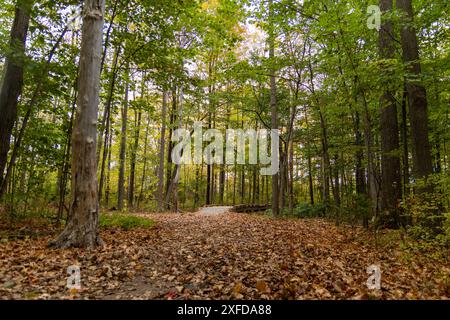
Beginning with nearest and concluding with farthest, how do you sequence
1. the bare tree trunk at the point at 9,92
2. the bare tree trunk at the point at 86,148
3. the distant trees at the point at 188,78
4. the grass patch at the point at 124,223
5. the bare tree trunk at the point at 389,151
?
1. the bare tree trunk at the point at 86,148
2. the distant trees at the point at 188,78
3. the bare tree trunk at the point at 9,92
4. the grass patch at the point at 124,223
5. the bare tree trunk at the point at 389,151

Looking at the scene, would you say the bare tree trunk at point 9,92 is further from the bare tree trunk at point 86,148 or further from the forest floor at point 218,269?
the bare tree trunk at point 86,148

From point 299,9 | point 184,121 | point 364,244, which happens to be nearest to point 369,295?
point 364,244

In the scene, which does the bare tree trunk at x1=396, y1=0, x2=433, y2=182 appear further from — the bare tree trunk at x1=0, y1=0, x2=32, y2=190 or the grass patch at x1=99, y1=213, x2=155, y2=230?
the bare tree trunk at x1=0, y1=0, x2=32, y2=190

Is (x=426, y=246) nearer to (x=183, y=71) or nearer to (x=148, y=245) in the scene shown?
(x=148, y=245)

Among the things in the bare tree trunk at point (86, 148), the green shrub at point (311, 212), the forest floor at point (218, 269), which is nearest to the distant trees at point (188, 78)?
the bare tree trunk at point (86, 148)

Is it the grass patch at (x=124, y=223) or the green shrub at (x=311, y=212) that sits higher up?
the grass patch at (x=124, y=223)

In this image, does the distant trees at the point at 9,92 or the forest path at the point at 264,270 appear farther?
the distant trees at the point at 9,92

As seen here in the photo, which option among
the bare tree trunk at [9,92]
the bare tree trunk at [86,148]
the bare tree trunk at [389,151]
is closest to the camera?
the bare tree trunk at [86,148]

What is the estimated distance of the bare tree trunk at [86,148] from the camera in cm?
506

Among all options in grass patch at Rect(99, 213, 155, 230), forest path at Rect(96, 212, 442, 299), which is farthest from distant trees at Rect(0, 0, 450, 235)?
forest path at Rect(96, 212, 442, 299)

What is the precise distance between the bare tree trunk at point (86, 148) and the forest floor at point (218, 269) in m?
0.38

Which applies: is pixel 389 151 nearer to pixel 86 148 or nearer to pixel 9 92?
pixel 86 148

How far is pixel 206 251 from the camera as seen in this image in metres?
5.34

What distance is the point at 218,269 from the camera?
424 cm
